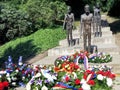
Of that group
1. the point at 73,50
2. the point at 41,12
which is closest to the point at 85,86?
the point at 73,50

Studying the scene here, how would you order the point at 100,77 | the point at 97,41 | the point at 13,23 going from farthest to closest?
the point at 13,23, the point at 97,41, the point at 100,77

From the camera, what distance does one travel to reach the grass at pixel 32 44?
1666cm

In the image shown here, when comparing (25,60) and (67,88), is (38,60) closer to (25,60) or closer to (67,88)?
(25,60)

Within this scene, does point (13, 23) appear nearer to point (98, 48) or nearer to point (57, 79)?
point (98, 48)

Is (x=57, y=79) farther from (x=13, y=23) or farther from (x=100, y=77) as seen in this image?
(x=13, y=23)

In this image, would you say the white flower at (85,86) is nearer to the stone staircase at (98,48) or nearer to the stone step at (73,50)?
the stone staircase at (98,48)

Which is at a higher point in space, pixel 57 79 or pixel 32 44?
pixel 57 79

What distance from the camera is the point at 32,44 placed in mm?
17984

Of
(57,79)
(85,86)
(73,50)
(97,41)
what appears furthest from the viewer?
(97,41)

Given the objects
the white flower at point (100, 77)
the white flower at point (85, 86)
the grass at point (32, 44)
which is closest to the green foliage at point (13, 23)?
the grass at point (32, 44)

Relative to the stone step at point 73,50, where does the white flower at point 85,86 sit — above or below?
above

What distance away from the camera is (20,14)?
2083cm

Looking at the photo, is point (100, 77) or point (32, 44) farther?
point (32, 44)

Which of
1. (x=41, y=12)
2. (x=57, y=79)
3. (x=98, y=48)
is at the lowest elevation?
(x=98, y=48)
